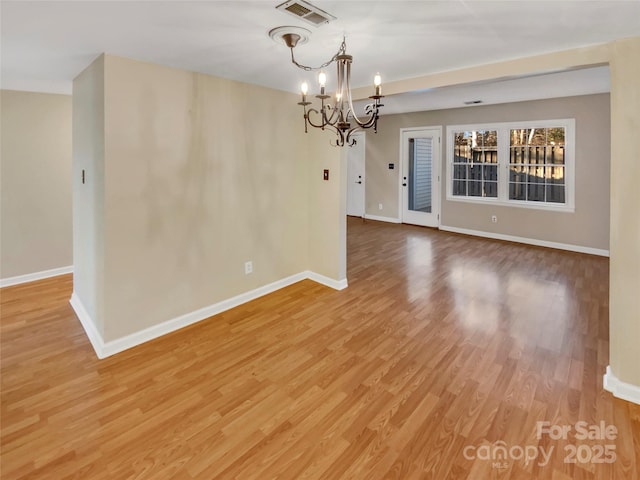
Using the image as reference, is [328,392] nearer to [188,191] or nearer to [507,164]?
[188,191]

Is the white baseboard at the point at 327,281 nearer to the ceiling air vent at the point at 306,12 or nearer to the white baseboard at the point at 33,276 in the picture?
the ceiling air vent at the point at 306,12

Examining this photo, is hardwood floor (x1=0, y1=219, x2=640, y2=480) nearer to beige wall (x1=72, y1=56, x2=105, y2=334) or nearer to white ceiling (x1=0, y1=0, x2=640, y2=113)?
beige wall (x1=72, y1=56, x2=105, y2=334)

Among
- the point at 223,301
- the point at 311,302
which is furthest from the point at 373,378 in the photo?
the point at 223,301

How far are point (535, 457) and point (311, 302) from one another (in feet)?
7.79

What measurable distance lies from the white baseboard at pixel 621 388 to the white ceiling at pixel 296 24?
211 centimetres

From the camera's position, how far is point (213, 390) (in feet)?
7.82

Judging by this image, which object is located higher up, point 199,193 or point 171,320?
point 199,193

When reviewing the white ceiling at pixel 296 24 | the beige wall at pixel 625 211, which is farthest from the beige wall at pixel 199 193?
the beige wall at pixel 625 211

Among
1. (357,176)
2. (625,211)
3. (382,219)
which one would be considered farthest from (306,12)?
(357,176)

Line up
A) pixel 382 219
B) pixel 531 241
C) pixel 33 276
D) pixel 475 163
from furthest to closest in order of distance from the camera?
pixel 382 219
pixel 475 163
pixel 531 241
pixel 33 276

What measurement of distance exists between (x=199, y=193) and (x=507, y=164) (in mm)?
5564

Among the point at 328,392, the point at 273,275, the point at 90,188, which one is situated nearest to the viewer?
the point at 328,392

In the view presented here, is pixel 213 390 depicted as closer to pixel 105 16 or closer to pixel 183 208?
pixel 183 208

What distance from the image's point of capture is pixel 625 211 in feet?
7.30
